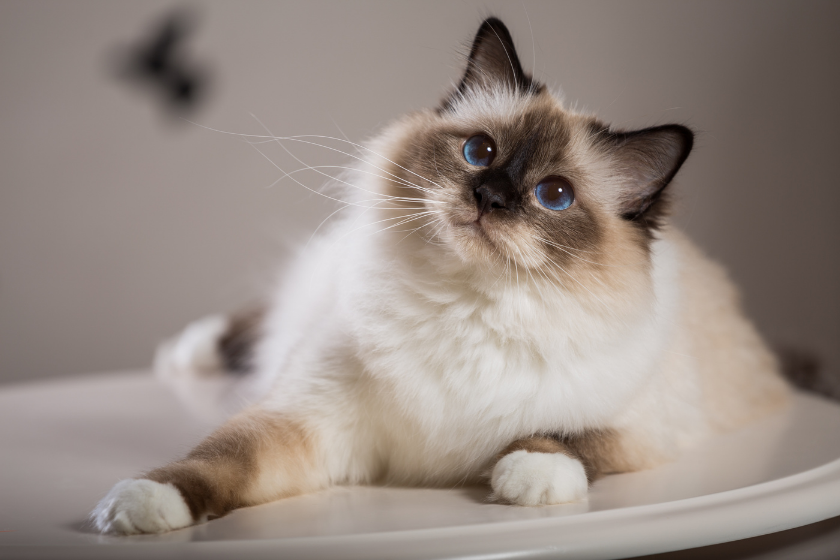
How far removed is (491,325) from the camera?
5.34ft

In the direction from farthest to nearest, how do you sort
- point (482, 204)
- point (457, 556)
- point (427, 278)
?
point (427, 278)
point (482, 204)
point (457, 556)

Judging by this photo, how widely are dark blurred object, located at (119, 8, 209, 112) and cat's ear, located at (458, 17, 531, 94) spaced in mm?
2976

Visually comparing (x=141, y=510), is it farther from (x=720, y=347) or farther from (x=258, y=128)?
(x=258, y=128)

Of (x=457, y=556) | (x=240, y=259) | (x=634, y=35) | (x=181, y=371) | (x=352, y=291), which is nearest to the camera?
(x=457, y=556)

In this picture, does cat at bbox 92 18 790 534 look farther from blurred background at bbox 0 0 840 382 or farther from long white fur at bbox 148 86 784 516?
blurred background at bbox 0 0 840 382

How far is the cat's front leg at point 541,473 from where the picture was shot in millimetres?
1483

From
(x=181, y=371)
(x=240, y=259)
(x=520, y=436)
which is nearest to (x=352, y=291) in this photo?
(x=520, y=436)

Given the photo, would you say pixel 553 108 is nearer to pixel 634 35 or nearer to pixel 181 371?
pixel 181 371

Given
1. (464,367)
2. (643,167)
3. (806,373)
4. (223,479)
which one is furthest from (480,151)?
(806,373)

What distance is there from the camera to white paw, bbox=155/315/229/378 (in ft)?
10.2

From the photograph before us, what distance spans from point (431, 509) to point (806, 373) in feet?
7.95

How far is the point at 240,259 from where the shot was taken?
4820 mm

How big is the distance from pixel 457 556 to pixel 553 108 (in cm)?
114

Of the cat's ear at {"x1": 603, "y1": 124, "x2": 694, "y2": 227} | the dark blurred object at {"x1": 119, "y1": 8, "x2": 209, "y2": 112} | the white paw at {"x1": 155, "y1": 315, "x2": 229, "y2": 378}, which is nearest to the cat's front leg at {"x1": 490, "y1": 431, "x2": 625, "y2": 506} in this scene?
the cat's ear at {"x1": 603, "y1": 124, "x2": 694, "y2": 227}
